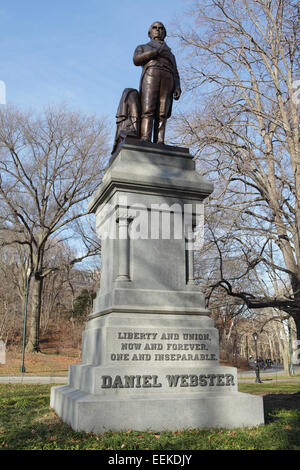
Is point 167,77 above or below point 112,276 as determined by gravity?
above

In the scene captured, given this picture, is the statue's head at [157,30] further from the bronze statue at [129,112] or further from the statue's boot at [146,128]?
the statue's boot at [146,128]

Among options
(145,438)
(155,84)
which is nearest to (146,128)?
(155,84)

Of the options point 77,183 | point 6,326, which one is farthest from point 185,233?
point 6,326

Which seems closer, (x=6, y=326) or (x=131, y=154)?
(x=131, y=154)

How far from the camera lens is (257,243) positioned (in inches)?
534

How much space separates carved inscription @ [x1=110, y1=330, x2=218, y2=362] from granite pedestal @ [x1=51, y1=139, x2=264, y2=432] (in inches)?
0.6

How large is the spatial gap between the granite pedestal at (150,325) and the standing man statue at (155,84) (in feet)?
2.24

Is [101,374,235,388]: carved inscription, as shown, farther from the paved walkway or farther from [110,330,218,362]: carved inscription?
the paved walkway

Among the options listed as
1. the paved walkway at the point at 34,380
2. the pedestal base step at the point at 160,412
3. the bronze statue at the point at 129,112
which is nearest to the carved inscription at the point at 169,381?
the pedestal base step at the point at 160,412

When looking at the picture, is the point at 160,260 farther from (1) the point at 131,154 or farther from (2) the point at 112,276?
(1) the point at 131,154

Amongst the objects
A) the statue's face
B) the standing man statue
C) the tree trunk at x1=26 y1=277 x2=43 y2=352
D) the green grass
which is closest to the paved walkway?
the tree trunk at x1=26 y1=277 x2=43 y2=352

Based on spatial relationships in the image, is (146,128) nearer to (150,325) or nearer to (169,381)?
(150,325)
